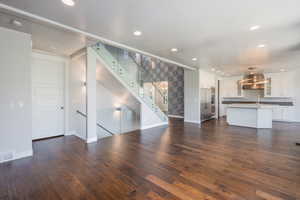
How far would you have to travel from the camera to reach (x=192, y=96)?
7.22 meters

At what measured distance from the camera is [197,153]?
3334mm

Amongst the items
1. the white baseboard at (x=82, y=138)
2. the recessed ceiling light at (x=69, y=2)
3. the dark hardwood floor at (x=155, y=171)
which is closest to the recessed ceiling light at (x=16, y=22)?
the recessed ceiling light at (x=69, y=2)

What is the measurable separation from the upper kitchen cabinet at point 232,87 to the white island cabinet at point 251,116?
283 cm

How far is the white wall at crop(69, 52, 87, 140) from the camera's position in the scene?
4329 millimetres

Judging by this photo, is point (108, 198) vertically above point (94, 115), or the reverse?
point (94, 115)

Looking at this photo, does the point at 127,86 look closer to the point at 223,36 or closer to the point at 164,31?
the point at 164,31

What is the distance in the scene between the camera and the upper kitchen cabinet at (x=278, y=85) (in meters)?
7.35

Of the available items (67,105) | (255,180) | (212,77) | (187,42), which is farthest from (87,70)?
(212,77)

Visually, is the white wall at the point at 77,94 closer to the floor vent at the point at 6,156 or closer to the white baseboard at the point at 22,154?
the white baseboard at the point at 22,154

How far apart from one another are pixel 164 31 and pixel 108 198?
10.4ft

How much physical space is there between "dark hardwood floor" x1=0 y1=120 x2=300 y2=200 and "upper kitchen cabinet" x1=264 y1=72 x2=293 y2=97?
4.81m

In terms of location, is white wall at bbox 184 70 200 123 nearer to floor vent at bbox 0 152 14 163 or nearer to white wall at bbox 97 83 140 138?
white wall at bbox 97 83 140 138

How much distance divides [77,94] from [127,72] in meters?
1.92

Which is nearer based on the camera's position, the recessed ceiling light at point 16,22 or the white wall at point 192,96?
the recessed ceiling light at point 16,22
